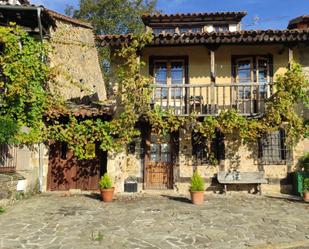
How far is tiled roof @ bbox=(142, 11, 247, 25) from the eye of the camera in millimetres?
→ 16203

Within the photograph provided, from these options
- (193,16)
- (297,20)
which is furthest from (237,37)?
(193,16)

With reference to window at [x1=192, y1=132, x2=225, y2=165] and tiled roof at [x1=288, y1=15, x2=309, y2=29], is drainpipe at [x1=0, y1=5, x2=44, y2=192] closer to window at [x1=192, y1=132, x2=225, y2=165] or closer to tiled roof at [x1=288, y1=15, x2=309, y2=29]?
window at [x1=192, y1=132, x2=225, y2=165]

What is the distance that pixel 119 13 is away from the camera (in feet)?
92.9

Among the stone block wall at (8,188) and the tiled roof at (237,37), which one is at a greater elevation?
the tiled roof at (237,37)

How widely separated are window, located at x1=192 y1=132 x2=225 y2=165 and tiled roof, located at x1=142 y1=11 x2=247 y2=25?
640cm

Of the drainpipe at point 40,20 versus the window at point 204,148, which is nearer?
the drainpipe at point 40,20

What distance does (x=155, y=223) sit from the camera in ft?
28.2

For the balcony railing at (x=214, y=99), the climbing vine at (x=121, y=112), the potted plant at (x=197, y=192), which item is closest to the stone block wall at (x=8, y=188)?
the climbing vine at (x=121, y=112)

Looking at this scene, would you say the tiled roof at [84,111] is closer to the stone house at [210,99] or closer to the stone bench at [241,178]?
the stone house at [210,99]

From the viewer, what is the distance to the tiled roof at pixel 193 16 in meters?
16.2

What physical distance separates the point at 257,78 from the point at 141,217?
7584 millimetres

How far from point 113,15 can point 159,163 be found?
1904 cm

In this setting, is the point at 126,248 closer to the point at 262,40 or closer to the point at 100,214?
the point at 100,214

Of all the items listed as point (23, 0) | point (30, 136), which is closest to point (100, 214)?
point (30, 136)
